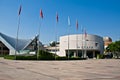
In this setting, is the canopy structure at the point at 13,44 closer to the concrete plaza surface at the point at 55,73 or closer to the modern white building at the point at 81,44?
the modern white building at the point at 81,44

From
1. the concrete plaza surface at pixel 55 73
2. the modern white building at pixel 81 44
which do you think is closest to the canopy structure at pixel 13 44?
the modern white building at pixel 81 44

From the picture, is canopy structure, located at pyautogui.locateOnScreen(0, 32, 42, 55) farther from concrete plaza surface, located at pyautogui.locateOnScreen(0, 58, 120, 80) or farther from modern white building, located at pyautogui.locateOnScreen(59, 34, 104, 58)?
concrete plaza surface, located at pyautogui.locateOnScreen(0, 58, 120, 80)

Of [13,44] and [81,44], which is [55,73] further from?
[13,44]

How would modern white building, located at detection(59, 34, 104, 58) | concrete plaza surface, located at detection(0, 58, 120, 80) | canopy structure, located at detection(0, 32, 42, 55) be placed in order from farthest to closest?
modern white building, located at detection(59, 34, 104, 58) < canopy structure, located at detection(0, 32, 42, 55) < concrete plaza surface, located at detection(0, 58, 120, 80)

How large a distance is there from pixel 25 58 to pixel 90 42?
4811 cm

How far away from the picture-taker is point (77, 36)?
8262 centimetres

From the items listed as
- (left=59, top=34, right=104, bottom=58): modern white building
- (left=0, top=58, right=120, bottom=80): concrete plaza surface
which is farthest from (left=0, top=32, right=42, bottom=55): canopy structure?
(left=0, top=58, right=120, bottom=80): concrete plaza surface

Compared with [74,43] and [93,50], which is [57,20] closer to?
[74,43]

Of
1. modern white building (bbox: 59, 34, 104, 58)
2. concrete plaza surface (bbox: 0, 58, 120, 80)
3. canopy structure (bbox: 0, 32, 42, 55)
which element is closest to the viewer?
concrete plaza surface (bbox: 0, 58, 120, 80)

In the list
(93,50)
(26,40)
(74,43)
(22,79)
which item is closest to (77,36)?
(74,43)

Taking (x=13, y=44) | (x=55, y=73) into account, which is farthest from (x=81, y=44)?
(x=55, y=73)

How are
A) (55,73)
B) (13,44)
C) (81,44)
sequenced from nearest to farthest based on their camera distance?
(55,73)
(13,44)
(81,44)

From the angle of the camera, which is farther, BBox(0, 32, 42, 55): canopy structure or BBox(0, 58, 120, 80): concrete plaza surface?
BBox(0, 32, 42, 55): canopy structure

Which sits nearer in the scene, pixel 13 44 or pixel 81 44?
pixel 13 44
